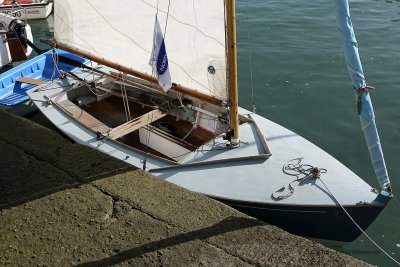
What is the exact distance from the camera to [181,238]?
3.43m

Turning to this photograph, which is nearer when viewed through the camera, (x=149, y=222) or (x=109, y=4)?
(x=149, y=222)

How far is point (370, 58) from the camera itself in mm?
12664

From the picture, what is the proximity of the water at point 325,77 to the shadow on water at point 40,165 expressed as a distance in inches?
160

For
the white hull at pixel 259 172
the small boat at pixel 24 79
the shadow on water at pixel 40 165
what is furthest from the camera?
the small boat at pixel 24 79

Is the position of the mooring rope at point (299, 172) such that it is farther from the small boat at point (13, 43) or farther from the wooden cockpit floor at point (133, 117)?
the small boat at point (13, 43)

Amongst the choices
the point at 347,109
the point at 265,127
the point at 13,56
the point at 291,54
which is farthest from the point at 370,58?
the point at 13,56

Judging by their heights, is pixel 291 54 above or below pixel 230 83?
below

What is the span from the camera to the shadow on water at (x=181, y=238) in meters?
3.22

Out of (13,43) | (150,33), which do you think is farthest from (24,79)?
(150,33)

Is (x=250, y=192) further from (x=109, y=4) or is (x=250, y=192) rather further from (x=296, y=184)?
(x=109, y=4)

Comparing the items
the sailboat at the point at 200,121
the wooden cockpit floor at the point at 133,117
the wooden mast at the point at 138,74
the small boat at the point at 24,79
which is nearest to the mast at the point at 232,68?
the sailboat at the point at 200,121

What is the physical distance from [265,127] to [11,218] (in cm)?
433

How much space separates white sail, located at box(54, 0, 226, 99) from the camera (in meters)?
6.36

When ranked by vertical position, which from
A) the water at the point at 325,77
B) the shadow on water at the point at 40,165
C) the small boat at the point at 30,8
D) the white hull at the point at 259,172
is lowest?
the water at the point at 325,77
